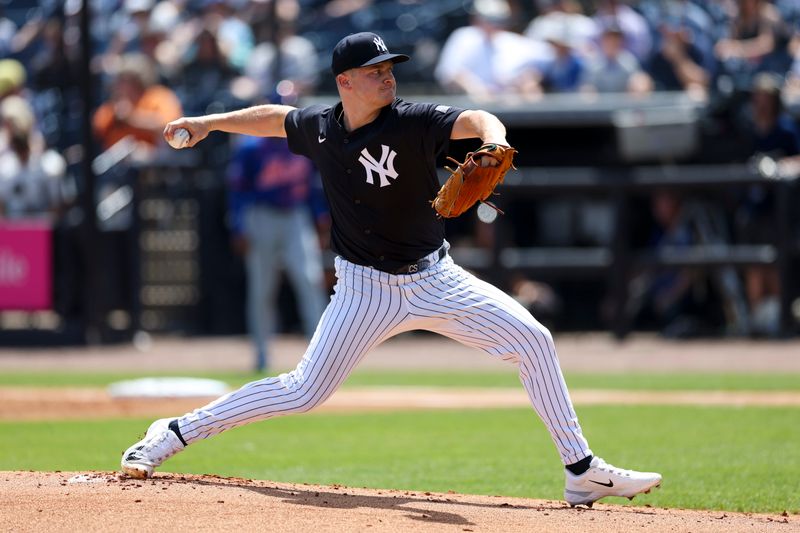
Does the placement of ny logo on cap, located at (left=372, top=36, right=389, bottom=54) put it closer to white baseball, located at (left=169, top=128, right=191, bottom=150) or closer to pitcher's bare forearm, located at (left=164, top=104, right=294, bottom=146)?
pitcher's bare forearm, located at (left=164, top=104, right=294, bottom=146)

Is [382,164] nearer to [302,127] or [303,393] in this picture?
[302,127]

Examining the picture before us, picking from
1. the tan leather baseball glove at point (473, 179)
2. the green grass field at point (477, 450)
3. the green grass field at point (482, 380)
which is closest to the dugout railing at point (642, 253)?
the green grass field at point (482, 380)

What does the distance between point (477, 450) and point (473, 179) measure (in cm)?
307

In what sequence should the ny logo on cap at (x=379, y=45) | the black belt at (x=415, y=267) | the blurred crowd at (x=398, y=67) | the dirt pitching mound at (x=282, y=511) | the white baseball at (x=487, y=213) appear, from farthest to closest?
the blurred crowd at (x=398, y=67) → the black belt at (x=415, y=267) → the ny logo on cap at (x=379, y=45) → the white baseball at (x=487, y=213) → the dirt pitching mound at (x=282, y=511)

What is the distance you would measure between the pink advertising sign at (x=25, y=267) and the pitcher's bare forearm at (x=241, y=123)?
9.21 metres

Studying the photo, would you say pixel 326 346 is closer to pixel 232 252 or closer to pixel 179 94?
pixel 232 252

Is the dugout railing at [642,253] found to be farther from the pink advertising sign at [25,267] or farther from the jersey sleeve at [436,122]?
the jersey sleeve at [436,122]

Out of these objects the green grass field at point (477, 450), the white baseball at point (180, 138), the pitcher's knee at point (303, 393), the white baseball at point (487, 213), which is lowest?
the green grass field at point (477, 450)

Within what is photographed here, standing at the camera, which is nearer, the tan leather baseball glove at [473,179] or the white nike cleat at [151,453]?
the tan leather baseball glove at [473,179]

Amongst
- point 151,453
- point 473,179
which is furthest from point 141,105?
point 473,179

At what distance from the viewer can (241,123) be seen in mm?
5855

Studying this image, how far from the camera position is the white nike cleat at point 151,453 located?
5684mm

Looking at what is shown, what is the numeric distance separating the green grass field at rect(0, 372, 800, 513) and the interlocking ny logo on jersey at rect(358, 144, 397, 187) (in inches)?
64.6

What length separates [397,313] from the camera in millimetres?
5566
